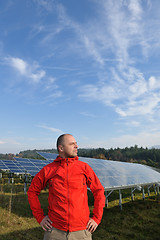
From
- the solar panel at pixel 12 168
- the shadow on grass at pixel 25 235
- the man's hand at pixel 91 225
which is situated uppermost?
the man's hand at pixel 91 225

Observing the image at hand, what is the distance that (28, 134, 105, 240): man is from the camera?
2771mm

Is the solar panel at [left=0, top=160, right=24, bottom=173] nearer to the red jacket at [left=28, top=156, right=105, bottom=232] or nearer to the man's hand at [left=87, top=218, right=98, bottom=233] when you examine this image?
the red jacket at [left=28, top=156, right=105, bottom=232]

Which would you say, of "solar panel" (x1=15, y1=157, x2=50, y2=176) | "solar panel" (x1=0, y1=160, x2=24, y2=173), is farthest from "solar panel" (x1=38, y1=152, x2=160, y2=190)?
"solar panel" (x1=0, y1=160, x2=24, y2=173)

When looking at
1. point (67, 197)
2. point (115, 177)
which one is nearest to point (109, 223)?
point (115, 177)

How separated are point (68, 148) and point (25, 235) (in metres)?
8.58

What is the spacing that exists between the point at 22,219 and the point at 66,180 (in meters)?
10.4

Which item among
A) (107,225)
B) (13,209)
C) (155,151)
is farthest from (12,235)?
(155,151)

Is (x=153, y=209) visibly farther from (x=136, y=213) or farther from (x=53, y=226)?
(x=53, y=226)

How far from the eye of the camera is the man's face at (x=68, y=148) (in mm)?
3070

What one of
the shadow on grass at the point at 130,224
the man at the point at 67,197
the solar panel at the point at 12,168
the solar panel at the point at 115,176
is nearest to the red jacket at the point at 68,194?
the man at the point at 67,197

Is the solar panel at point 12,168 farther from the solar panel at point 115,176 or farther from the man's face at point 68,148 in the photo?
→ the man's face at point 68,148

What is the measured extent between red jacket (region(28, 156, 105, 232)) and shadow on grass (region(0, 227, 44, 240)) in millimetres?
7565

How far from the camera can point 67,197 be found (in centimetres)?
283

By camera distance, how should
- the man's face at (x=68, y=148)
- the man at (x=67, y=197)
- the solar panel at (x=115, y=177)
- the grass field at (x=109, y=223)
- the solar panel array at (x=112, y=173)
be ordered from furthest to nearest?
the solar panel array at (x=112, y=173)
the solar panel at (x=115, y=177)
the grass field at (x=109, y=223)
the man's face at (x=68, y=148)
the man at (x=67, y=197)
